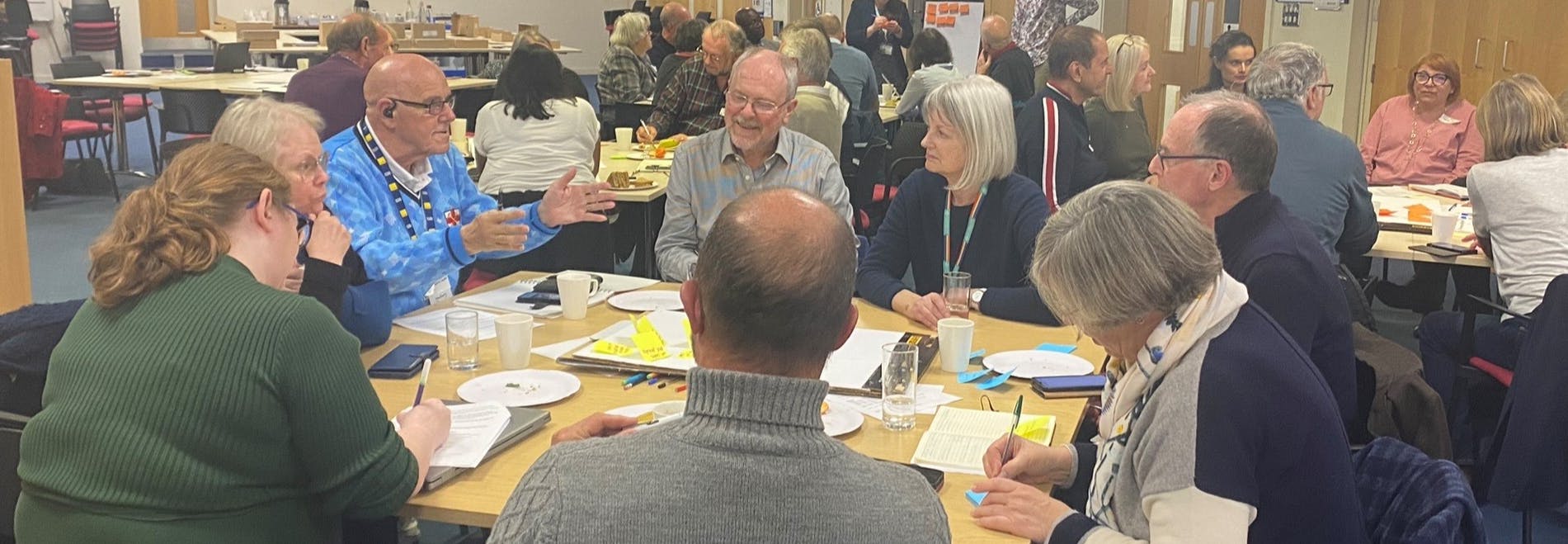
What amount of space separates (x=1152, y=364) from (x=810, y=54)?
17.6 feet

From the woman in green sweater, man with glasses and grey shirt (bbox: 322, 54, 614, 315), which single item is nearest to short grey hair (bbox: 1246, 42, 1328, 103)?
man with glasses and grey shirt (bbox: 322, 54, 614, 315)

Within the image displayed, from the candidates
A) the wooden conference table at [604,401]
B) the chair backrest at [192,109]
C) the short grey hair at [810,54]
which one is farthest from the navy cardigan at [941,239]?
the chair backrest at [192,109]

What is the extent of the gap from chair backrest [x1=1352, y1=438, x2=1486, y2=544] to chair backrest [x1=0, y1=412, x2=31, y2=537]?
6.98 feet

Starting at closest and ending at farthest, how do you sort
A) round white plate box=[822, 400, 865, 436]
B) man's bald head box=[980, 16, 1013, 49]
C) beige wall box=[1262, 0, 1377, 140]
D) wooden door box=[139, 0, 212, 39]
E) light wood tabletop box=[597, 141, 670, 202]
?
round white plate box=[822, 400, 865, 436] < light wood tabletop box=[597, 141, 670, 202] < man's bald head box=[980, 16, 1013, 49] < beige wall box=[1262, 0, 1377, 140] < wooden door box=[139, 0, 212, 39]

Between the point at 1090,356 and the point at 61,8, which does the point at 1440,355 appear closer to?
the point at 1090,356

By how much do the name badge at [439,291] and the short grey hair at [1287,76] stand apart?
2964 mm

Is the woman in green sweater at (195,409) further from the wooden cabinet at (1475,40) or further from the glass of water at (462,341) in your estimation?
the wooden cabinet at (1475,40)

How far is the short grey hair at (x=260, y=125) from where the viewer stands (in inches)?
114

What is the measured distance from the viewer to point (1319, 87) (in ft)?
16.4

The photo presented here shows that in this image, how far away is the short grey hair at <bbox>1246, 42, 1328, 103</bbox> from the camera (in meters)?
4.52

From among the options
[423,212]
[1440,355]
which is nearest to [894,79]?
[1440,355]

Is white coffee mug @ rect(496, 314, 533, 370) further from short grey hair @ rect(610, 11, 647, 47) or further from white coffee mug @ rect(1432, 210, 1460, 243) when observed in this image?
short grey hair @ rect(610, 11, 647, 47)

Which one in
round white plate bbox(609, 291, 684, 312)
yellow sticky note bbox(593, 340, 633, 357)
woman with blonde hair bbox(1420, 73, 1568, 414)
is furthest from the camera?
woman with blonde hair bbox(1420, 73, 1568, 414)

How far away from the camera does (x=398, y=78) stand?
3.31 meters
